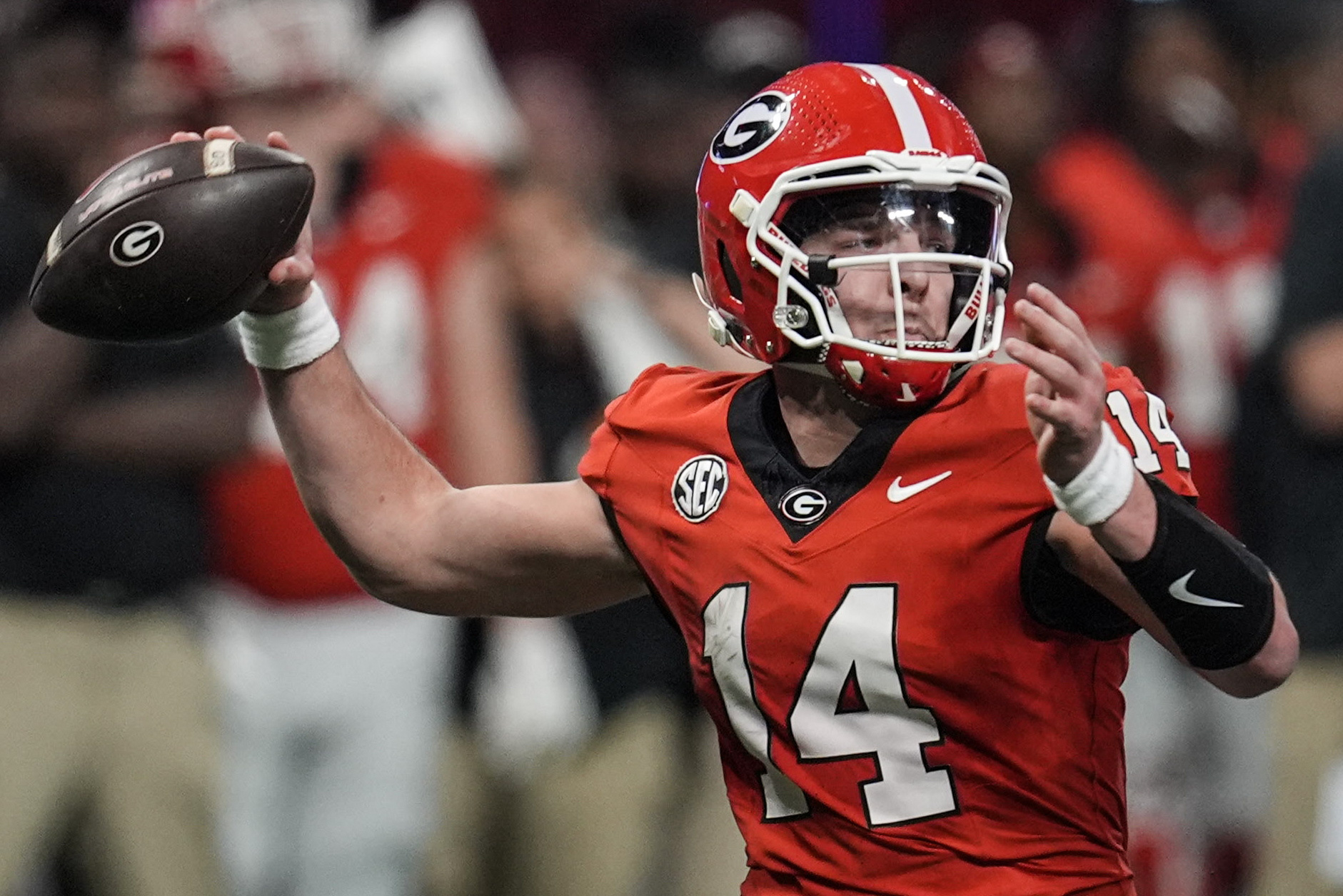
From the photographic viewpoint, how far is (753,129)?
2418mm

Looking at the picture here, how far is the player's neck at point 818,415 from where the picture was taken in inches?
94.6

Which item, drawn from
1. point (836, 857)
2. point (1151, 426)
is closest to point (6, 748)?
point (836, 857)

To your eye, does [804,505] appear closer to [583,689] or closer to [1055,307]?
[1055,307]

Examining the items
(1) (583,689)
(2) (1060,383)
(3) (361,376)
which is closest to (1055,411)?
(2) (1060,383)

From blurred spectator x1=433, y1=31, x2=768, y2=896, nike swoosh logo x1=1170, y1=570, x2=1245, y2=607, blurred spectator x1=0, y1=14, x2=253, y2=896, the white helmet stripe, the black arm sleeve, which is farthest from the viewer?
blurred spectator x1=433, y1=31, x2=768, y2=896

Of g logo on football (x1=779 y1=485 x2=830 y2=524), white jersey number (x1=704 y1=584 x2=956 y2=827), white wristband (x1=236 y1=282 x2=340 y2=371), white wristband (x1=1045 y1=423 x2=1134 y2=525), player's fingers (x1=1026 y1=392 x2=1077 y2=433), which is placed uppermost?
player's fingers (x1=1026 y1=392 x2=1077 y2=433)

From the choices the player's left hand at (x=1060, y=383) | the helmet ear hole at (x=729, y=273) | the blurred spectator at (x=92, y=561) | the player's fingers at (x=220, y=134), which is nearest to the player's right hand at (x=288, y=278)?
the player's fingers at (x=220, y=134)

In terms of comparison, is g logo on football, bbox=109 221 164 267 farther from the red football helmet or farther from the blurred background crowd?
the blurred background crowd

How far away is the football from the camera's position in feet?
7.79

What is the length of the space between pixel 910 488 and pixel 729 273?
0.37 metres

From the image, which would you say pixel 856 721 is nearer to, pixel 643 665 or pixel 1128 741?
pixel 643 665

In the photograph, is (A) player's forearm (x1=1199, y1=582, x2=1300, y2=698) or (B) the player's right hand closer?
(A) player's forearm (x1=1199, y1=582, x2=1300, y2=698)

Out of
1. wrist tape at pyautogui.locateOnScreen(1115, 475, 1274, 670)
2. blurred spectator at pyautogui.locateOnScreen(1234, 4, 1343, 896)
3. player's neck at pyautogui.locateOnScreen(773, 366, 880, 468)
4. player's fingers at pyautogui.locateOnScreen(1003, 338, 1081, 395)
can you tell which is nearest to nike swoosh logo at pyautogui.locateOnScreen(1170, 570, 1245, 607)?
wrist tape at pyautogui.locateOnScreen(1115, 475, 1274, 670)

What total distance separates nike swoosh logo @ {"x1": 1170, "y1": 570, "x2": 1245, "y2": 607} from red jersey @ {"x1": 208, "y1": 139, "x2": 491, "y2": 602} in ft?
8.92
